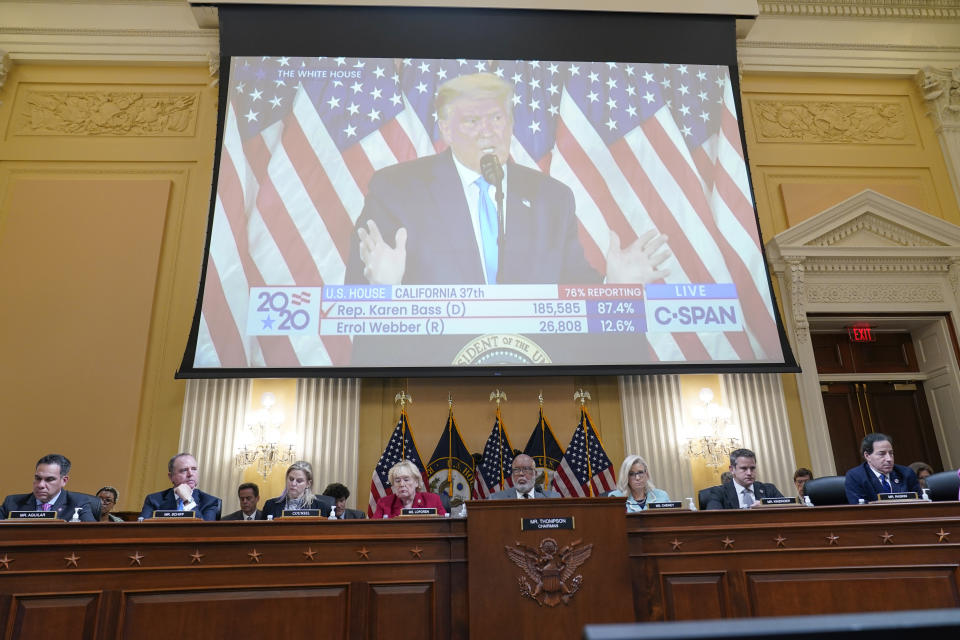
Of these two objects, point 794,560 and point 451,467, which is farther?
point 451,467

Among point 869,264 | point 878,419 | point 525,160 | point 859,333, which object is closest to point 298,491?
point 525,160

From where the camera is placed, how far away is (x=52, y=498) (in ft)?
12.4

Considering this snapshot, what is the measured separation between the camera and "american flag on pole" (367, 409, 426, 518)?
5.40m

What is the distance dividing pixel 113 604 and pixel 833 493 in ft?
11.4

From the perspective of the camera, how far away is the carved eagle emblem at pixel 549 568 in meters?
2.89

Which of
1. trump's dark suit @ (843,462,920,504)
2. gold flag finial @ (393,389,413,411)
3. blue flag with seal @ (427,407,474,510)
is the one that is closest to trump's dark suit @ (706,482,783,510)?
trump's dark suit @ (843,462,920,504)

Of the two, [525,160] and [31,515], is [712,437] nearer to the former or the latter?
[525,160]

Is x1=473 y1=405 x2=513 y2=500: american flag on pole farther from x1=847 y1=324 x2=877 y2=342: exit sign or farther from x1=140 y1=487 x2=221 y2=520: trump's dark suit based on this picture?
x1=847 y1=324 x2=877 y2=342: exit sign

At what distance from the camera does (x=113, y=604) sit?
2.79 meters

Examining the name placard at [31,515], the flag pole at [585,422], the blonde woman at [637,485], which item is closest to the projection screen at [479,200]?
the flag pole at [585,422]

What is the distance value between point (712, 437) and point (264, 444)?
380 centimetres

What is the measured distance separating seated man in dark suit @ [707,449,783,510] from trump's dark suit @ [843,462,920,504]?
0.48 m

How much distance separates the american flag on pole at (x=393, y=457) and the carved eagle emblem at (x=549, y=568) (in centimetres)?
261

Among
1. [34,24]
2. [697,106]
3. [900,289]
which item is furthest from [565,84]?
[34,24]
